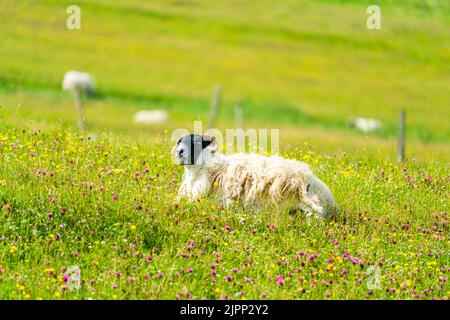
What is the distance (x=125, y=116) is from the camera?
38062mm

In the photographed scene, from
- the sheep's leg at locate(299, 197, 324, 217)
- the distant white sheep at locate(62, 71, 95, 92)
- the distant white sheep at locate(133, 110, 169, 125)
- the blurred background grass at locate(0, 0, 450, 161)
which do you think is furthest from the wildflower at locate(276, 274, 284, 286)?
the distant white sheep at locate(62, 71, 95, 92)

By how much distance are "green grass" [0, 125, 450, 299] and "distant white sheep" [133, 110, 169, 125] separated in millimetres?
25913

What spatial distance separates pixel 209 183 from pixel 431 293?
3328 millimetres

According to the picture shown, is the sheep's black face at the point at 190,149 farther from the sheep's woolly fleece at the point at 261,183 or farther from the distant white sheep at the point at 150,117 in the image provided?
the distant white sheep at the point at 150,117

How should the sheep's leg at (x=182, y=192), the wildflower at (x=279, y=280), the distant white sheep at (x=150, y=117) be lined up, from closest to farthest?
1. the wildflower at (x=279, y=280)
2. the sheep's leg at (x=182, y=192)
3. the distant white sheep at (x=150, y=117)

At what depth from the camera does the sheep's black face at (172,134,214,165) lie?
10.8 metres

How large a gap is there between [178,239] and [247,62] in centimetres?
4608

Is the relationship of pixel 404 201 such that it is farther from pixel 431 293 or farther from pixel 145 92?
pixel 145 92

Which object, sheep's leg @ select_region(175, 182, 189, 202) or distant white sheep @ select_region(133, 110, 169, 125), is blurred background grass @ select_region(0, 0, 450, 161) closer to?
distant white sheep @ select_region(133, 110, 169, 125)

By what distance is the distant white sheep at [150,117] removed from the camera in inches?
1477

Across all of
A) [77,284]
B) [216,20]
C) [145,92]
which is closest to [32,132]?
[77,284]

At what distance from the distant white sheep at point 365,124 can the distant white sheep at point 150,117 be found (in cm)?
916

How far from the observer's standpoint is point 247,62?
54781 mm

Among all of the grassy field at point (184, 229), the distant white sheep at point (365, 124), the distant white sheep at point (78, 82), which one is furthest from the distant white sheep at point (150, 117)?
the grassy field at point (184, 229)
